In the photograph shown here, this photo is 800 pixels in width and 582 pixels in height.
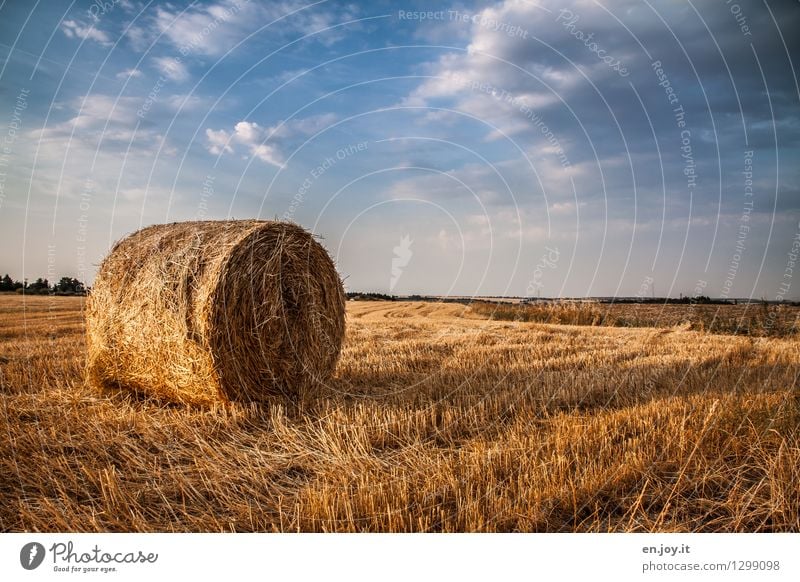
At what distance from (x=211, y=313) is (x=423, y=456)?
2.85m

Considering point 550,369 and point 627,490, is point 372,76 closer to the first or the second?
point 627,490

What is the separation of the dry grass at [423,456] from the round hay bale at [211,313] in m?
0.38

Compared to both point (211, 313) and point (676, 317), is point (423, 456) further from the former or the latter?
point (676, 317)

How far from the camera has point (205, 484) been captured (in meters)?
3.85
